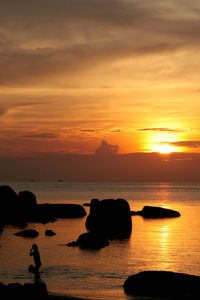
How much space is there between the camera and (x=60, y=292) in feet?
87.5

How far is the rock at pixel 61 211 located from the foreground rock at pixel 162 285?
56.0m

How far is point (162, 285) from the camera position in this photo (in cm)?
2584

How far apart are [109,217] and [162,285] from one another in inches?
1431

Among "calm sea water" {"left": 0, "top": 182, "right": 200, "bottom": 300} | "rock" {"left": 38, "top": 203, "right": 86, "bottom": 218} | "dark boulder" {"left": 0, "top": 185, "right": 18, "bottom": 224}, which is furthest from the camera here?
"rock" {"left": 38, "top": 203, "right": 86, "bottom": 218}

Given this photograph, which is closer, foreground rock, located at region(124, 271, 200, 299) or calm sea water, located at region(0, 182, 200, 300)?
foreground rock, located at region(124, 271, 200, 299)

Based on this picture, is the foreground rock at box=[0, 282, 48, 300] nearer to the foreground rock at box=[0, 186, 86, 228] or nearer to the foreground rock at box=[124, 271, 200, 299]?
the foreground rock at box=[124, 271, 200, 299]

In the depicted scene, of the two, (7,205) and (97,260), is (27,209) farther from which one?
(97,260)

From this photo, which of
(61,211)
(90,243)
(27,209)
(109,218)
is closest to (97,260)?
(90,243)

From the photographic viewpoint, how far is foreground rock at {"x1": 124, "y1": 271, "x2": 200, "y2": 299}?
25.4 metres

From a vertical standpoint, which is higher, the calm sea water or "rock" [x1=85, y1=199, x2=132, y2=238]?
"rock" [x1=85, y1=199, x2=132, y2=238]

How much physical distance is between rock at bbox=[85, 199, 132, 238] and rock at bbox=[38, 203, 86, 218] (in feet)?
64.3

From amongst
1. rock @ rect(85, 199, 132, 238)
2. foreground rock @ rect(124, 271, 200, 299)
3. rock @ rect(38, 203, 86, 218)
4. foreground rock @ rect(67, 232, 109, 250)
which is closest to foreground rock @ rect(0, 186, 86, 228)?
rock @ rect(38, 203, 86, 218)

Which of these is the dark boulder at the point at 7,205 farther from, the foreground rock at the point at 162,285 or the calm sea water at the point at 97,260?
the foreground rock at the point at 162,285

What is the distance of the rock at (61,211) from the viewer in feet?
270
